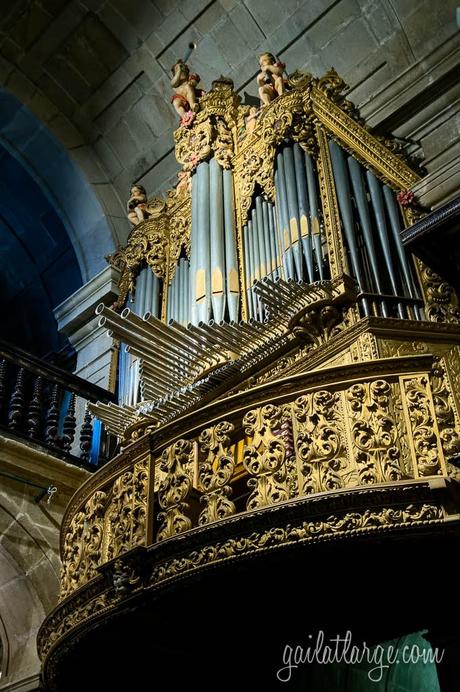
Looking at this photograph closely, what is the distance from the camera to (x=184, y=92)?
856 cm

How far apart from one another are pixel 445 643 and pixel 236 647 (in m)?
1.25

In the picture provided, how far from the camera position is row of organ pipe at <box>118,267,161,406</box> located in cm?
700

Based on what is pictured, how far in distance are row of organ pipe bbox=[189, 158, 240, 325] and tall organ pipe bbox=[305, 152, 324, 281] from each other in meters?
0.80

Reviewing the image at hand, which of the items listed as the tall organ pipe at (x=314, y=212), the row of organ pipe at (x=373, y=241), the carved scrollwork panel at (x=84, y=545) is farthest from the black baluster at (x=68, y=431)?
the row of organ pipe at (x=373, y=241)

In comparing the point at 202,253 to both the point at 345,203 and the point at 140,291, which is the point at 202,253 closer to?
the point at 140,291

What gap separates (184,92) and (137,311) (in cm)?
251

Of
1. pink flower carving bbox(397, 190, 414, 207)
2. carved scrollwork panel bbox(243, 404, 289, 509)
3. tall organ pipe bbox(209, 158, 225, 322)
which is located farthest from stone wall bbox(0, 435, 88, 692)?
pink flower carving bbox(397, 190, 414, 207)

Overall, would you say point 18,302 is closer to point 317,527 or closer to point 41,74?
point 41,74

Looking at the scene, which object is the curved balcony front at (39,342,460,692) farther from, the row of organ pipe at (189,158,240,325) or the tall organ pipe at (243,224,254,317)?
the row of organ pipe at (189,158,240,325)

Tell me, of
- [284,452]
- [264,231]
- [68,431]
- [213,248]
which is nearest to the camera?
[284,452]

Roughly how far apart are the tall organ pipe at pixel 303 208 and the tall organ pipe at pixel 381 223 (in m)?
0.49

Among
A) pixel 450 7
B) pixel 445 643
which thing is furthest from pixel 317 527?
pixel 450 7

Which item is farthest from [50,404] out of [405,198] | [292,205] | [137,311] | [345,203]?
[405,198]

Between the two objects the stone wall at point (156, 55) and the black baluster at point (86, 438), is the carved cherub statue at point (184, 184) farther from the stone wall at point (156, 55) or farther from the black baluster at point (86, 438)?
the black baluster at point (86, 438)
